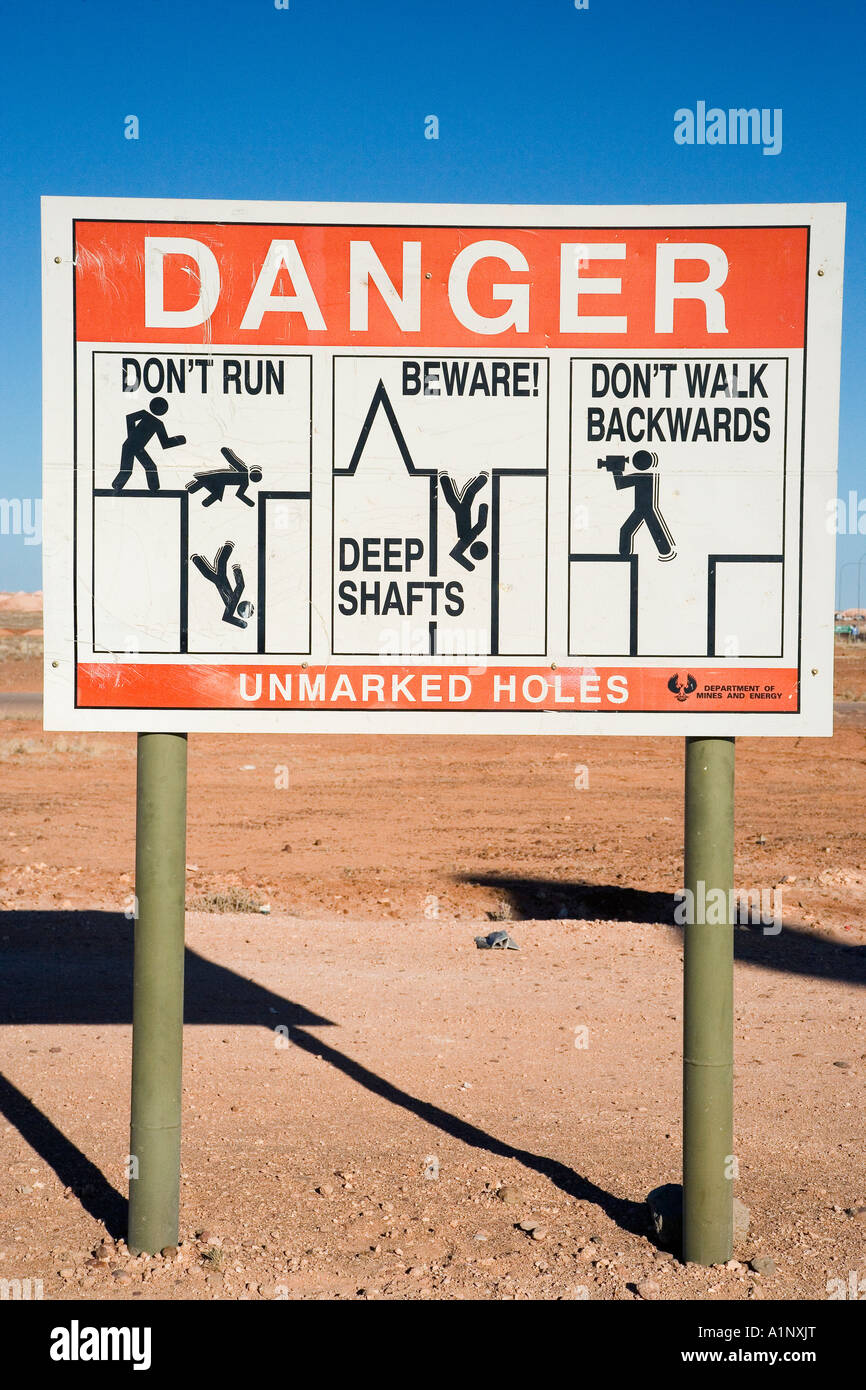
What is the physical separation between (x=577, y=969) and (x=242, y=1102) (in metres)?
3.02

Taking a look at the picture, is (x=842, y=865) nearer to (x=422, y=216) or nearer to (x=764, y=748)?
(x=422, y=216)

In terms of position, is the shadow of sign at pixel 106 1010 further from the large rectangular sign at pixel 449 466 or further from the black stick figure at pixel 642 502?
the black stick figure at pixel 642 502

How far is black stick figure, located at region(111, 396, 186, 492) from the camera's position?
3926mm

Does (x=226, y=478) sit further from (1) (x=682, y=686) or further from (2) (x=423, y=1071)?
(2) (x=423, y=1071)

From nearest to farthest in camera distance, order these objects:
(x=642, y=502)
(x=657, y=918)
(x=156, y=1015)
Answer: (x=156, y=1015) → (x=642, y=502) → (x=657, y=918)

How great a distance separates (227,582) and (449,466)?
85cm

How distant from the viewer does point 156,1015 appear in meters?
3.87

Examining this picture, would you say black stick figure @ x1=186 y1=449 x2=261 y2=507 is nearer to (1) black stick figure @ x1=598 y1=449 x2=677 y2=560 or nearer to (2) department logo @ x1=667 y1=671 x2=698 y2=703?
(1) black stick figure @ x1=598 y1=449 x2=677 y2=560

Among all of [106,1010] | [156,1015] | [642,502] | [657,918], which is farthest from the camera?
[657,918]

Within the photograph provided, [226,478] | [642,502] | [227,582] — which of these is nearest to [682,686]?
[642,502]

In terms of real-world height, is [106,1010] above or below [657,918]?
above

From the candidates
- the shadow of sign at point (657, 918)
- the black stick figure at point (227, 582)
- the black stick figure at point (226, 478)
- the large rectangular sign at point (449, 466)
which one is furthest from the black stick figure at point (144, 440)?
the shadow of sign at point (657, 918)

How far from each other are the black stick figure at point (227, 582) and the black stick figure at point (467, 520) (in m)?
0.73

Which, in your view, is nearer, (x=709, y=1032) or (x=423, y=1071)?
(x=709, y=1032)
